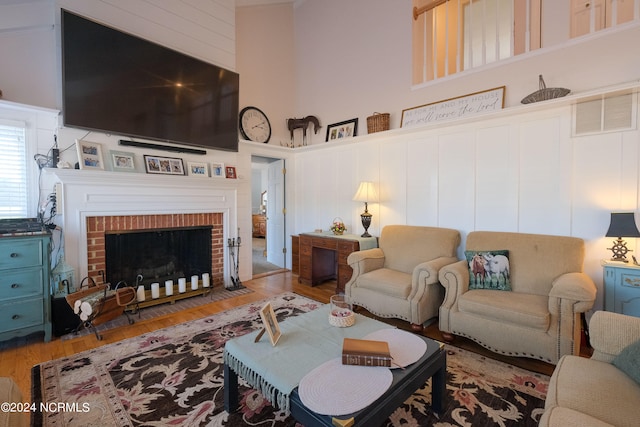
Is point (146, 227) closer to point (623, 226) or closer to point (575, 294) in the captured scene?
point (575, 294)

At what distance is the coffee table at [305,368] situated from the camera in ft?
4.04

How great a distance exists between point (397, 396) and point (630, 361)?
3.48 feet

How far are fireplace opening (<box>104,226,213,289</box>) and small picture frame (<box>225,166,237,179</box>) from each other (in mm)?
769

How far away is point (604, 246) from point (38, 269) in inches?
193

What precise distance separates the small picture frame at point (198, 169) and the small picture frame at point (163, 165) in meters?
0.11

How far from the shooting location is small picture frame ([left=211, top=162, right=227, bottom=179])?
396 cm

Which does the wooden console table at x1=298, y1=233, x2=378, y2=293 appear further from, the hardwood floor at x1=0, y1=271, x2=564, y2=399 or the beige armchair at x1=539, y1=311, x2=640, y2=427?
the beige armchair at x1=539, y1=311, x2=640, y2=427

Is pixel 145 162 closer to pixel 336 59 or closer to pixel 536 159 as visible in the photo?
pixel 336 59

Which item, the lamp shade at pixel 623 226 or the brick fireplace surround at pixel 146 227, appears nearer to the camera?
the lamp shade at pixel 623 226

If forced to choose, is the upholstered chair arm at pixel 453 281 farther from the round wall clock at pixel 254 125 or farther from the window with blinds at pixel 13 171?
the window with blinds at pixel 13 171

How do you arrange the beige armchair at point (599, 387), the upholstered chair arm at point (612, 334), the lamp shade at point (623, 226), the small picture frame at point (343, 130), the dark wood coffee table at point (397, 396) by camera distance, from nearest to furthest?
the beige armchair at point (599, 387) → the dark wood coffee table at point (397, 396) → the upholstered chair arm at point (612, 334) → the lamp shade at point (623, 226) → the small picture frame at point (343, 130)

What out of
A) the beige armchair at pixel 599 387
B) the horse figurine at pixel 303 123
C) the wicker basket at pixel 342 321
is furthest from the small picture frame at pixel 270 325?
the horse figurine at pixel 303 123

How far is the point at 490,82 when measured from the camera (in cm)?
325

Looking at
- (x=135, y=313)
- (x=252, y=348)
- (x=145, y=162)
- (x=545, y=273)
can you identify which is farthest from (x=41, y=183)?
(x=545, y=273)
